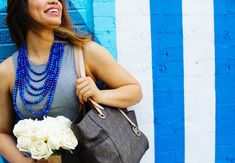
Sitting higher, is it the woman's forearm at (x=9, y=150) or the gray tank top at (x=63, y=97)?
the gray tank top at (x=63, y=97)

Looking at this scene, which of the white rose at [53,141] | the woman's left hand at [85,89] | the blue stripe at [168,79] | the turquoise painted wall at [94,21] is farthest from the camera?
the blue stripe at [168,79]

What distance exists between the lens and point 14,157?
209 centimetres

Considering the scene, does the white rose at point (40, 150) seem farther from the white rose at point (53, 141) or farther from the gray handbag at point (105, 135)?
the gray handbag at point (105, 135)

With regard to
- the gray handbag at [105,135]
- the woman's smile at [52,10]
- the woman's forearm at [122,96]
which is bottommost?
the gray handbag at [105,135]

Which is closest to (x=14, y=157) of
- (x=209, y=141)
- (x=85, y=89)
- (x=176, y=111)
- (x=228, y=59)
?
(x=85, y=89)

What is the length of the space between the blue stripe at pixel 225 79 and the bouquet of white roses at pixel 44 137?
47.1 inches

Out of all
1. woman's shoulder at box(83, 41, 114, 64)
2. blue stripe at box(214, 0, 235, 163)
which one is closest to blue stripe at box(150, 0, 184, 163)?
blue stripe at box(214, 0, 235, 163)

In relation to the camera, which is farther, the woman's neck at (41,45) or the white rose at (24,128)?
the woman's neck at (41,45)

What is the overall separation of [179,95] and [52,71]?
2.86 ft

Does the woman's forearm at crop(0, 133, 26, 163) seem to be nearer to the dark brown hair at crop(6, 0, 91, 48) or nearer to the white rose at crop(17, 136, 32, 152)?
the white rose at crop(17, 136, 32, 152)

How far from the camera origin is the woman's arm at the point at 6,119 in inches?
82.4

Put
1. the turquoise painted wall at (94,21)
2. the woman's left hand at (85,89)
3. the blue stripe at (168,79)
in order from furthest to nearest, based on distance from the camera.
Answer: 1. the blue stripe at (168,79)
2. the turquoise painted wall at (94,21)
3. the woman's left hand at (85,89)

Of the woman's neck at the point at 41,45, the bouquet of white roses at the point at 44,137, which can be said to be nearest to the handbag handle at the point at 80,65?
the woman's neck at the point at 41,45

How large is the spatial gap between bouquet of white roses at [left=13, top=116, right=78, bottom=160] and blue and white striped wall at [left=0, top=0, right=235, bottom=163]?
0.78 meters
